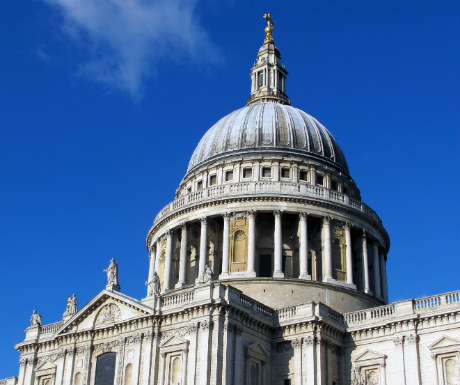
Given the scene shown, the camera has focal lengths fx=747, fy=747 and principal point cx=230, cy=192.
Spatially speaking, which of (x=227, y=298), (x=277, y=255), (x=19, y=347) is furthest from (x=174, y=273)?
(x=227, y=298)

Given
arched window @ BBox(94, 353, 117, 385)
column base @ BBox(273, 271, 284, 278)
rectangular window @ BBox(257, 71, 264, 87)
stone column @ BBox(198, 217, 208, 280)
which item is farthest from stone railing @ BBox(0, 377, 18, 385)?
rectangular window @ BBox(257, 71, 264, 87)

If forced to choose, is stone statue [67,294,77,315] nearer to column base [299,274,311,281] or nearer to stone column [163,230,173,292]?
stone column [163,230,173,292]

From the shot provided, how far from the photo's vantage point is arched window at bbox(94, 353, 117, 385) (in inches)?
1884

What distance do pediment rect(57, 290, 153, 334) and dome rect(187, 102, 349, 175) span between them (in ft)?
65.8

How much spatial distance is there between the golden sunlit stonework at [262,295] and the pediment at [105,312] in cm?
10

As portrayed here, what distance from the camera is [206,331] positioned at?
1711 inches

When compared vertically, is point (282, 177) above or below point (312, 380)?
above

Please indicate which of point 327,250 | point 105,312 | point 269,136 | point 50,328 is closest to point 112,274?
point 105,312

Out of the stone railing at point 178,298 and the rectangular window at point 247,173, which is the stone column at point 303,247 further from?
the stone railing at point 178,298

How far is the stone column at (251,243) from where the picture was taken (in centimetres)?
5572

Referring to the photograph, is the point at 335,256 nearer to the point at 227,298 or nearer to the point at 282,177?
the point at 282,177

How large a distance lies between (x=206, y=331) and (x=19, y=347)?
729 inches

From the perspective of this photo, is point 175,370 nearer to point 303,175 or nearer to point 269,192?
point 269,192

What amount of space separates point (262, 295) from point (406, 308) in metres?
11.6
